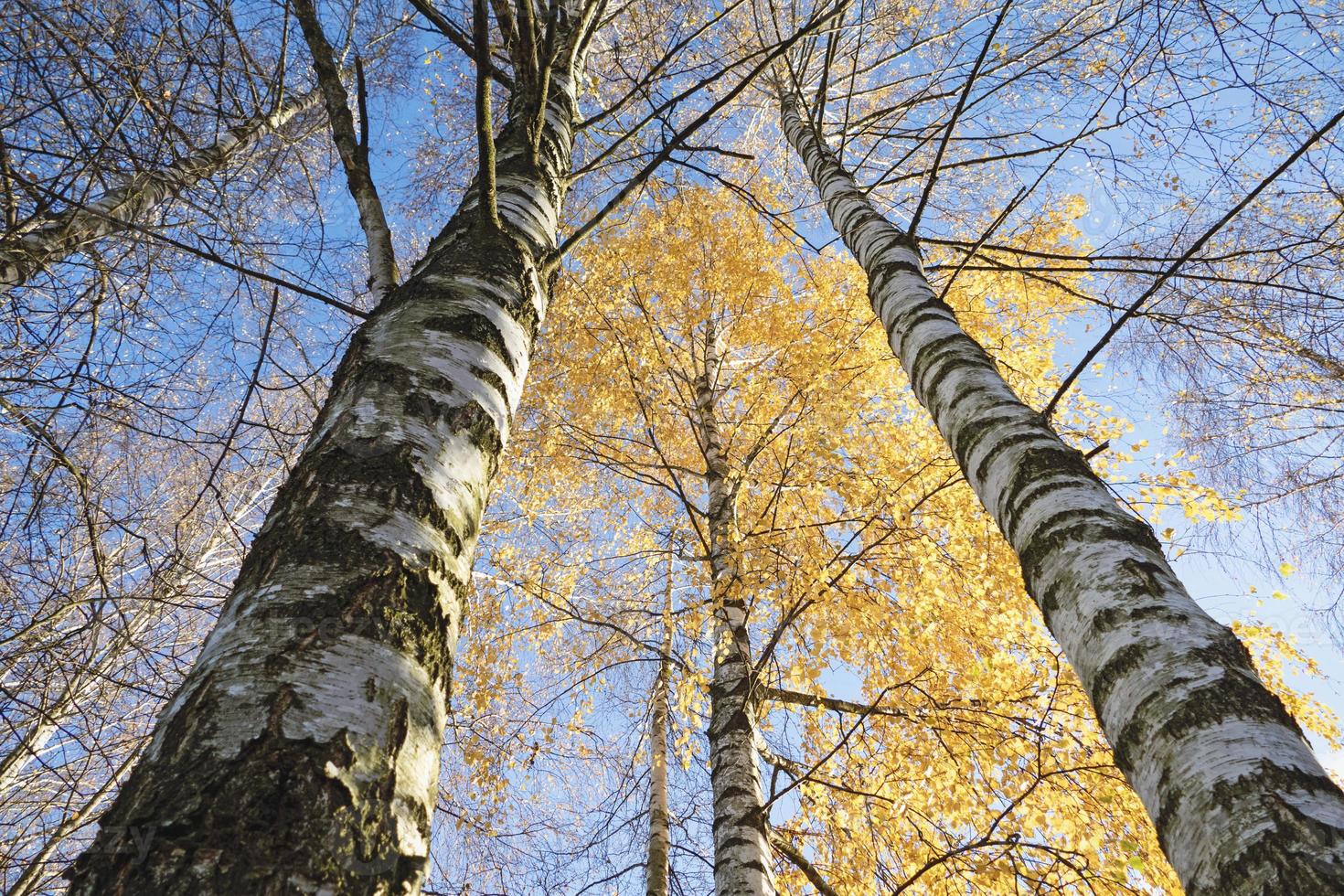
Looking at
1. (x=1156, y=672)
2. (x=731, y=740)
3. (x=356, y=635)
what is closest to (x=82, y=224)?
(x=356, y=635)

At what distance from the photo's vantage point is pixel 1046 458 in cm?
166

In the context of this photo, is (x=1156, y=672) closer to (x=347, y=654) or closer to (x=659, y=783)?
(x=347, y=654)

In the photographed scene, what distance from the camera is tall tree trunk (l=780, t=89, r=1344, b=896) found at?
2.97 ft

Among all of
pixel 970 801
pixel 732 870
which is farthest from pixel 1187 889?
pixel 970 801

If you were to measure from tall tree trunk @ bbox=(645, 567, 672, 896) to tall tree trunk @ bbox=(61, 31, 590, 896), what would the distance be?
2.86 m

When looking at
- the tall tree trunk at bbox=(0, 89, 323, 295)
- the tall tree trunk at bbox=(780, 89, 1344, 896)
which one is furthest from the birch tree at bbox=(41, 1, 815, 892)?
the tall tree trunk at bbox=(780, 89, 1344, 896)

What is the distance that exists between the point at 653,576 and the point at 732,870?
357cm

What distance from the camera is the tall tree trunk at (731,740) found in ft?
8.70

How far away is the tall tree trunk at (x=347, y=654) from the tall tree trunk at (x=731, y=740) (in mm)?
2234

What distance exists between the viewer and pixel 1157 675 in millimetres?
1150

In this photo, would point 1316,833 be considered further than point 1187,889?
No

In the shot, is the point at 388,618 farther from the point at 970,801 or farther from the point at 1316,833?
the point at 970,801

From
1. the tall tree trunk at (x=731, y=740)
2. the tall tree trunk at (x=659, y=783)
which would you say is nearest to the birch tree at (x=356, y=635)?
the tall tree trunk at (x=731, y=740)

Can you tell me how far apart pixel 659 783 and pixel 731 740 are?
1829 mm
